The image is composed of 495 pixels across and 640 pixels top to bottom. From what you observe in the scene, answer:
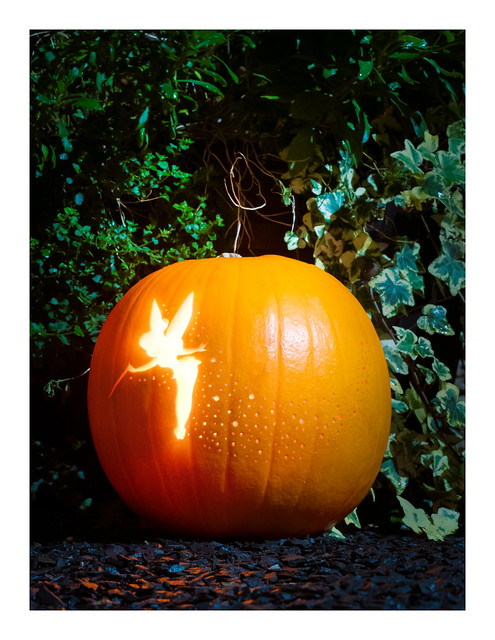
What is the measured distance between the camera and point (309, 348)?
1621mm

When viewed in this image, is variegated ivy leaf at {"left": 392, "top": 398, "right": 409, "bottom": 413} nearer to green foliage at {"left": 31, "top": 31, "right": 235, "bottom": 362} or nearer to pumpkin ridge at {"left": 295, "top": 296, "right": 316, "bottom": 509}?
pumpkin ridge at {"left": 295, "top": 296, "right": 316, "bottom": 509}

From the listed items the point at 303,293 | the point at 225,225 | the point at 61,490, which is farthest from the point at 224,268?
the point at 61,490

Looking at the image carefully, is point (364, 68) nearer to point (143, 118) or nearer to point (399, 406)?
point (143, 118)

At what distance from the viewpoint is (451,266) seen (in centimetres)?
202

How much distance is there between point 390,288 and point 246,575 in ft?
3.36

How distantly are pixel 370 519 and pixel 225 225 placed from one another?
1.01 m

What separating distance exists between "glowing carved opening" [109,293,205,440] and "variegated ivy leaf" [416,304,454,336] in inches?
31.9

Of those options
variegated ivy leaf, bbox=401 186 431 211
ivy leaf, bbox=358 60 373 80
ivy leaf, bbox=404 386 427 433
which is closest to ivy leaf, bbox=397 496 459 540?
ivy leaf, bbox=404 386 427 433

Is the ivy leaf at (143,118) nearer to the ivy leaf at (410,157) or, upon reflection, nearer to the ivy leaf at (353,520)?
the ivy leaf at (410,157)

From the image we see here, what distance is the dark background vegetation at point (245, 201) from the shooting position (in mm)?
1886

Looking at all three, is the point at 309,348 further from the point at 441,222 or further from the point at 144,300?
→ the point at 441,222

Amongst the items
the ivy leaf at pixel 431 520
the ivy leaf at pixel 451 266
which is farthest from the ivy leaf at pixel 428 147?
the ivy leaf at pixel 431 520

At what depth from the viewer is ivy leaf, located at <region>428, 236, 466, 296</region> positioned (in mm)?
2000

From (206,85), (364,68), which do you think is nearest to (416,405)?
(364,68)
